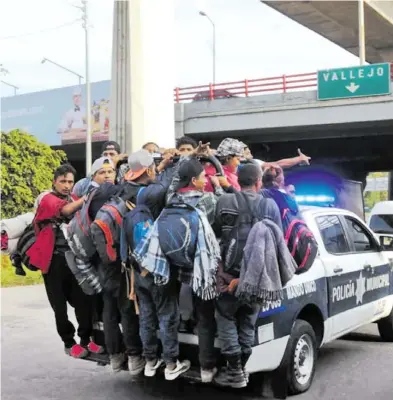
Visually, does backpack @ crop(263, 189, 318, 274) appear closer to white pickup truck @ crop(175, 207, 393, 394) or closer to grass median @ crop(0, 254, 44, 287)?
white pickup truck @ crop(175, 207, 393, 394)

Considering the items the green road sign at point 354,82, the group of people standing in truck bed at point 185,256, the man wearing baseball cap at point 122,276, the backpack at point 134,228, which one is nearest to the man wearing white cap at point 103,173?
Answer: the group of people standing in truck bed at point 185,256

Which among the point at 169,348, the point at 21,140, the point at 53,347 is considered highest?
the point at 21,140

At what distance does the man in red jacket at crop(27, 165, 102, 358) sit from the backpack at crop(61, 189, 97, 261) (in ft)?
0.77

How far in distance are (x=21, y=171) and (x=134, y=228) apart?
43.4 ft

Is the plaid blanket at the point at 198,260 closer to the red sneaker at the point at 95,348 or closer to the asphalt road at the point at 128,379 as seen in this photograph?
the red sneaker at the point at 95,348

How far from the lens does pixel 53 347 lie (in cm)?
684

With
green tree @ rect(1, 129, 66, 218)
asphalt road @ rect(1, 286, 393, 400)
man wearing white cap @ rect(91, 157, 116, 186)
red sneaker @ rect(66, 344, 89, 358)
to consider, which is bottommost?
asphalt road @ rect(1, 286, 393, 400)

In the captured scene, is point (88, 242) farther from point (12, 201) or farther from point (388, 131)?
point (388, 131)

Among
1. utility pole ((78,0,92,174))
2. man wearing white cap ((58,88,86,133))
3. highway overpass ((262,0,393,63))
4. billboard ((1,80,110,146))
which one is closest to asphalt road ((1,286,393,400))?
utility pole ((78,0,92,174))

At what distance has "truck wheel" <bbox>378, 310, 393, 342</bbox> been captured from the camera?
673 cm

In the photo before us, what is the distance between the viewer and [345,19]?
111 feet

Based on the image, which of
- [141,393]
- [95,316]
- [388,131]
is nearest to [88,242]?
[95,316]

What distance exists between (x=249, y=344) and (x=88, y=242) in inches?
59.4

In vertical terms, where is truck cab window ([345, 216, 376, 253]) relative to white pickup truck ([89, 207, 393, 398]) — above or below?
above
